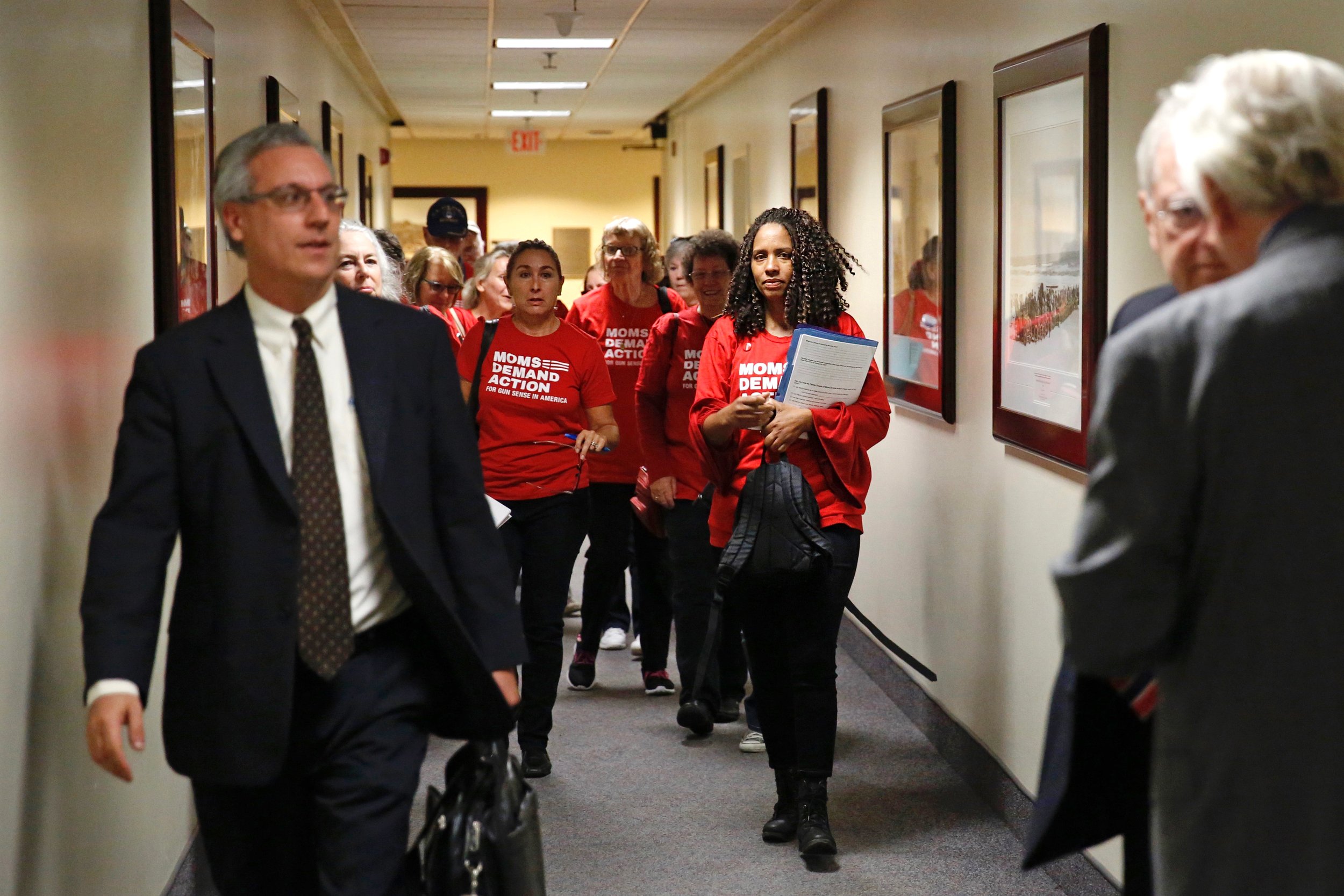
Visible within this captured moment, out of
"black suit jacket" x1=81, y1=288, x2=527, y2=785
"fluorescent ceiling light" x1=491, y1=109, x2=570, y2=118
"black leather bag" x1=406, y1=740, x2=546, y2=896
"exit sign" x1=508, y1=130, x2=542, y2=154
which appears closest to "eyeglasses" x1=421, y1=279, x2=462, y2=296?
"black suit jacket" x1=81, y1=288, x2=527, y2=785

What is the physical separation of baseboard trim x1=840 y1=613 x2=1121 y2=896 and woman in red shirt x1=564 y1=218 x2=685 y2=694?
0.82m

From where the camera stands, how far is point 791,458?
11.7ft

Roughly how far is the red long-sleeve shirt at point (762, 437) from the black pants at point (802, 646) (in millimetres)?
111

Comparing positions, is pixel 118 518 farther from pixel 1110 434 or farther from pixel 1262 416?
pixel 1262 416

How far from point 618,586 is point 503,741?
13.4 feet

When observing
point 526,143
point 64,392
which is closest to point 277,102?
point 64,392

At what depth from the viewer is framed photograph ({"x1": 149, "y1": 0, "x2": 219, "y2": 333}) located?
3184 mm

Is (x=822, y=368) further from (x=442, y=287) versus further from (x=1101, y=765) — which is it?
(x=442, y=287)

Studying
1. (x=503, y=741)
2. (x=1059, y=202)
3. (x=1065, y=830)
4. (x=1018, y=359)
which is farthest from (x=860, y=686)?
(x=1065, y=830)

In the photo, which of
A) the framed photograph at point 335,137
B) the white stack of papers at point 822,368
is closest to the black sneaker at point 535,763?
the white stack of papers at point 822,368

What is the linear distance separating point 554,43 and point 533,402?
4555 mm

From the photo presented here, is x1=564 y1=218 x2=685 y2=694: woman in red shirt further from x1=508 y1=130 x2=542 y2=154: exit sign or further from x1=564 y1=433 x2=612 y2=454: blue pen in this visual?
x1=508 y1=130 x2=542 y2=154: exit sign

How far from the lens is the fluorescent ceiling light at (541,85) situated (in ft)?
35.0

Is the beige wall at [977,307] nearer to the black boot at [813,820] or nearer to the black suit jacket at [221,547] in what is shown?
the black boot at [813,820]
